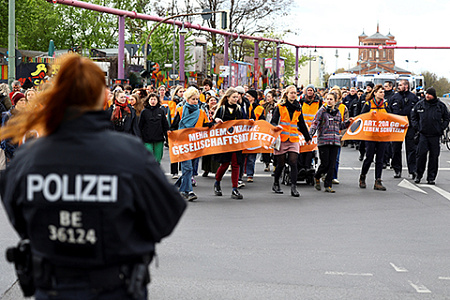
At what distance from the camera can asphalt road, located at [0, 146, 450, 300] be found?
620 cm

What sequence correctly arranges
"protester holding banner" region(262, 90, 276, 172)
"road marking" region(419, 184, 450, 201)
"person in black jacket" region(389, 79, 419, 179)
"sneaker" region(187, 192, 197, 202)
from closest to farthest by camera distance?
"sneaker" region(187, 192, 197, 202) < "road marking" region(419, 184, 450, 201) < "person in black jacket" region(389, 79, 419, 179) < "protester holding banner" region(262, 90, 276, 172)

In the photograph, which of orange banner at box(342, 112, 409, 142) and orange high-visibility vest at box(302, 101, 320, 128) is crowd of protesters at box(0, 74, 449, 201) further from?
orange banner at box(342, 112, 409, 142)

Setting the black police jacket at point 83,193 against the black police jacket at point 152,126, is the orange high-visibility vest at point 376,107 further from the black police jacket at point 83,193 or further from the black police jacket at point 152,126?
the black police jacket at point 83,193

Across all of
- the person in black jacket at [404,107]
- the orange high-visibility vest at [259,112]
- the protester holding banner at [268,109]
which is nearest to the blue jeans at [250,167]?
the orange high-visibility vest at [259,112]

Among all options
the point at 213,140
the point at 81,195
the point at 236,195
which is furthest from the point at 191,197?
the point at 81,195

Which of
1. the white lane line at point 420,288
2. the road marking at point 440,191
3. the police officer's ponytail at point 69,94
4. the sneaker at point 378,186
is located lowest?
the road marking at point 440,191

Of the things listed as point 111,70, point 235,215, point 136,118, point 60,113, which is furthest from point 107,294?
point 111,70

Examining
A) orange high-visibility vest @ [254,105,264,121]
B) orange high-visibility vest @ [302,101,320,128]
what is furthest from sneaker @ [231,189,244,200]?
orange high-visibility vest @ [254,105,264,121]

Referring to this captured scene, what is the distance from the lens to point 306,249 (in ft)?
25.8

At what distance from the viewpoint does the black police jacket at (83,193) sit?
2.86 m

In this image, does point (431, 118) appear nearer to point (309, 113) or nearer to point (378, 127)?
point (378, 127)

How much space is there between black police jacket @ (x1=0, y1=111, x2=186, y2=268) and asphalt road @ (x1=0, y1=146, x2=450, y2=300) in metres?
3.15

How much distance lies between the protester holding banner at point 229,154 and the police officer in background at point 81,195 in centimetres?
919

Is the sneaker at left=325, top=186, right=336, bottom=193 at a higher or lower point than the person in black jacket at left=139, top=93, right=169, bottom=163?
lower
